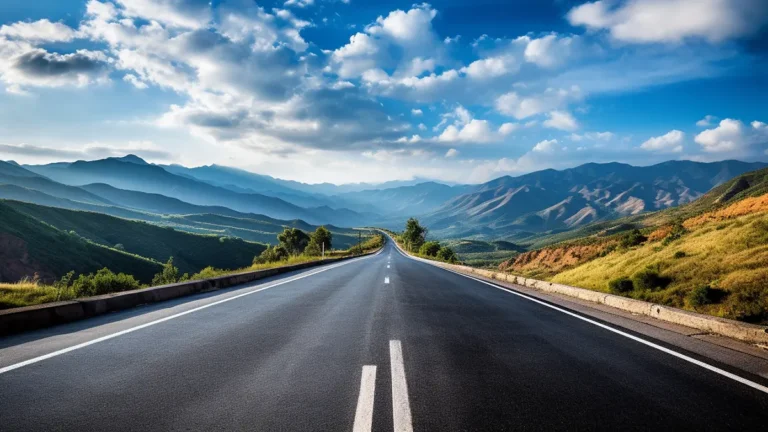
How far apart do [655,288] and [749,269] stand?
203cm

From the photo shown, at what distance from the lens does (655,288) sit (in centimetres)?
1041

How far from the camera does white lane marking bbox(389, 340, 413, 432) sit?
2984 mm

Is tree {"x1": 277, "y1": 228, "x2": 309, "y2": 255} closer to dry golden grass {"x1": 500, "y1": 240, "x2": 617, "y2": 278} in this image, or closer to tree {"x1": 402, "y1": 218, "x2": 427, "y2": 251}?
tree {"x1": 402, "y1": 218, "x2": 427, "y2": 251}

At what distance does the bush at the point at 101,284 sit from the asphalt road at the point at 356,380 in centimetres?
356

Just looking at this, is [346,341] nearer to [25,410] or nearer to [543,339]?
[543,339]

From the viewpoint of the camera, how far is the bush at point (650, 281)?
10492 mm

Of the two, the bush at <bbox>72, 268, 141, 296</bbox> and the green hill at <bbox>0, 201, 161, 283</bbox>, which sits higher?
the bush at <bbox>72, 268, 141, 296</bbox>

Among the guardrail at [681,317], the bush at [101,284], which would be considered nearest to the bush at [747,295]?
the guardrail at [681,317]

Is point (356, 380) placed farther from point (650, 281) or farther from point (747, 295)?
point (650, 281)

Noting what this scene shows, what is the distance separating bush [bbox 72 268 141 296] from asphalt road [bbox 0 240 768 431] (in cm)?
356

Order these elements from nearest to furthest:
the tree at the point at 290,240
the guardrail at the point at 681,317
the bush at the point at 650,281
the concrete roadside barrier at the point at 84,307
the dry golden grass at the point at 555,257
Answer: the guardrail at the point at 681,317 → the concrete roadside barrier at the point at 84,307 → the bush at the point at 650,281 → the dry golden grass at the point at 555,257 → the tree at the point at 290,240

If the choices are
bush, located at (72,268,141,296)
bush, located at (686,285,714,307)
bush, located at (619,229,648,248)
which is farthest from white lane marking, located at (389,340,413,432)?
bush, located at (619,229,648,248)

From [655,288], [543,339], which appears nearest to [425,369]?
[543,339]

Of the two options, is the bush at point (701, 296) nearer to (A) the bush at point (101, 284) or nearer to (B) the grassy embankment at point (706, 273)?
(B) the grassy embankment at point (706, 273)
